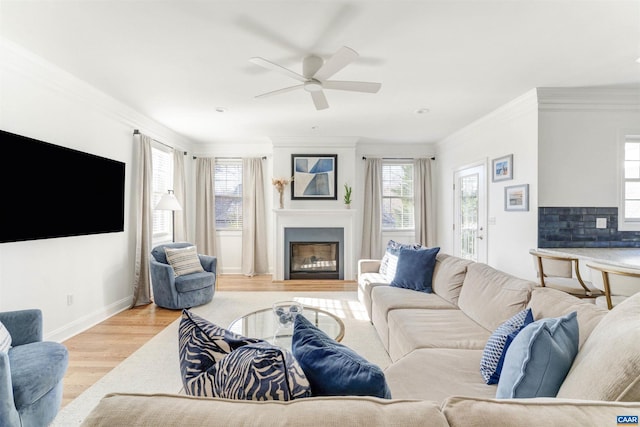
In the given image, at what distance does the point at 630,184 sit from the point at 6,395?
5435 mm

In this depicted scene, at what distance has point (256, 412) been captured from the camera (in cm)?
66

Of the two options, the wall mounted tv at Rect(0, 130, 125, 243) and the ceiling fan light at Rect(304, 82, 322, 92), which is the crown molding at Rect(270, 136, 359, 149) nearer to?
the wall mounted tv at Rect(0, 130, 125, 243)

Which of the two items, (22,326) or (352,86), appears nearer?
(22,326)

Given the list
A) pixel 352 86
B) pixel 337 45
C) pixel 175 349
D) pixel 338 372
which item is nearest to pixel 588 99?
pixel 352 86

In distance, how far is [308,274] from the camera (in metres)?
5.67

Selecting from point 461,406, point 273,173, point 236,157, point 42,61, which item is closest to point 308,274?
point 273,173

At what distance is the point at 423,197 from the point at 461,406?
5.66m

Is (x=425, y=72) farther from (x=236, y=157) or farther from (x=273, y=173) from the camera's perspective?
(x=236, y=157)

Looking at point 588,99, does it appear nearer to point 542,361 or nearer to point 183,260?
point 542,361

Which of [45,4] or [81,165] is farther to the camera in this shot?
[81,165]

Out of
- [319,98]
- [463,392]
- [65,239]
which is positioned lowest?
[463,392]

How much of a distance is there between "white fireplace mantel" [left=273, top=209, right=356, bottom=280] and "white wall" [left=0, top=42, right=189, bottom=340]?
2.31m

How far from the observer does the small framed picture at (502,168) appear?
3.81 m

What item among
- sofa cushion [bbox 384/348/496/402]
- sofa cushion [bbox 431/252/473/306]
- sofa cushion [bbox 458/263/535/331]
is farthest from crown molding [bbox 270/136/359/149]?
sofa cushion [bbox 384/348/496/402]
